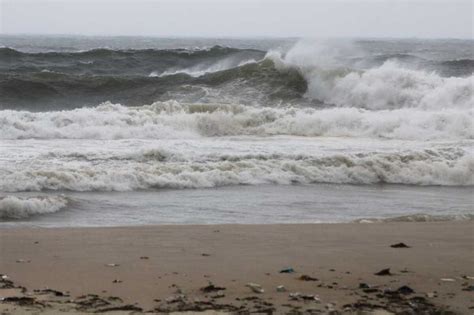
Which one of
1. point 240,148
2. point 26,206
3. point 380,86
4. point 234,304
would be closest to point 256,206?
point 26,206

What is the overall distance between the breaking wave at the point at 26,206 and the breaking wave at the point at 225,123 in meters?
6.17

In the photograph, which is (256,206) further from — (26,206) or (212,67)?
(212,67)

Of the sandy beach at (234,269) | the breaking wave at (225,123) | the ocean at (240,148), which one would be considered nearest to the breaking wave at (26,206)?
the ocean at (240,148)

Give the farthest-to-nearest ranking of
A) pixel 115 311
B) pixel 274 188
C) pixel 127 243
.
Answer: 1. pixel 274 188
2. pixel 127 243
3. pixel 115 311

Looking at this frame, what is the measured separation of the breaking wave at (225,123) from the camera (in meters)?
14.5

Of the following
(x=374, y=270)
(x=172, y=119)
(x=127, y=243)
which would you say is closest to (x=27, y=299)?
(x=127, y=243)

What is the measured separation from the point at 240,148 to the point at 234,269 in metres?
7.69

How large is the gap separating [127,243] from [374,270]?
198 cm

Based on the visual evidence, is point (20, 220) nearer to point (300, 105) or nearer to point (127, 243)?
point (127, 243)

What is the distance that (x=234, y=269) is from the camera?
17.4 ft

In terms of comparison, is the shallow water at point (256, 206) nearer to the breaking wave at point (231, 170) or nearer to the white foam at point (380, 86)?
the breaking wave at point (231, 170)

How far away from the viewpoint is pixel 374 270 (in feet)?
17.6

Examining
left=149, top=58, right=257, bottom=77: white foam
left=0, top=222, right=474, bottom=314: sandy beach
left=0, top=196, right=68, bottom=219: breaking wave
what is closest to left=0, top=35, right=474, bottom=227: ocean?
left=0, top=196, right=68, bottom=219: breaking wave

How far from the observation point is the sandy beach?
4.46 meters
